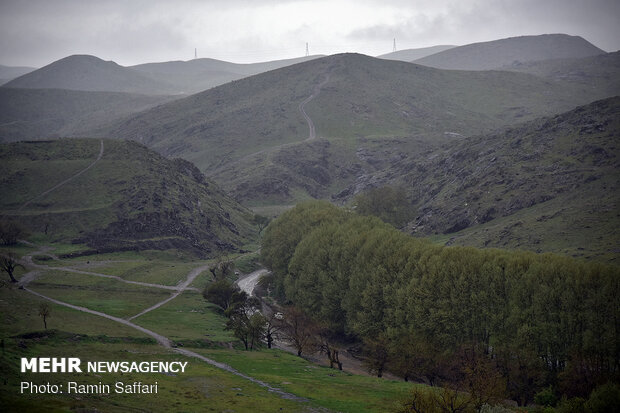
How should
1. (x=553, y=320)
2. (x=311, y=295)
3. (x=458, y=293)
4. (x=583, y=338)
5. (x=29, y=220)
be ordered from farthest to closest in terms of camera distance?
(x=29, y=220), (x=311, y=295), (x=458, y=293), (x=553, y=320), (x=583, y=338)

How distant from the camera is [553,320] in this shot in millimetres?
83125

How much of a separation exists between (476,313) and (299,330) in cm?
3424

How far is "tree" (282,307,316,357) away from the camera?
336 feet

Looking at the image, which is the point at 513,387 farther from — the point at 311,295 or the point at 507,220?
the point at 507,220

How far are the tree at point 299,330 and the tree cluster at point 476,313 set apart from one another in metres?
8.33

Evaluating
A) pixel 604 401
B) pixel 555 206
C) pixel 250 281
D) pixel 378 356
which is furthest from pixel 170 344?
pixel 555 206

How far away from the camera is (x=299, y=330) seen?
107 m

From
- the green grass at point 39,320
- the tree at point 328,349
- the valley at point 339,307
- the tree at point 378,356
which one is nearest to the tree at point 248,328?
the valley at point 339,307

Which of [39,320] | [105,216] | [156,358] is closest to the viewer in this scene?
[156,358]

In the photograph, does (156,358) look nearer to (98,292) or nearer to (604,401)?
(98,292)

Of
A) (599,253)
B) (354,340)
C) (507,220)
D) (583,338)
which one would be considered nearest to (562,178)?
(507,220)

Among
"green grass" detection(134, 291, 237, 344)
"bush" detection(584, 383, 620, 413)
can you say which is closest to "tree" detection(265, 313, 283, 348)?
"green grass" detection(134, 291, 237, 344)

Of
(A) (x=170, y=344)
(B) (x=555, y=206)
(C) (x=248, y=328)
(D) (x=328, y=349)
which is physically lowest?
(D) (x=328, y=349)

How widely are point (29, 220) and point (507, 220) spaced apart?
151236mm
